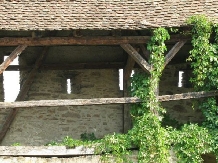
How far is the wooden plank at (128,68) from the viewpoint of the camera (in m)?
9.76

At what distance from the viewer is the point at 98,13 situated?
8250 mm

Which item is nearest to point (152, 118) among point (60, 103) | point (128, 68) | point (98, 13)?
point (60, 103)

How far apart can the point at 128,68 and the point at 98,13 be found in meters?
2.38

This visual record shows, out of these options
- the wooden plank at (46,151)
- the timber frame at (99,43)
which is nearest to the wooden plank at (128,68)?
the timber frame at (99,43)

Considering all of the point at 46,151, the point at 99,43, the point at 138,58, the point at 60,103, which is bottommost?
the point at 46,151

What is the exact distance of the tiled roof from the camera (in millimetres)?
7777

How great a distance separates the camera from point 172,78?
1091cm

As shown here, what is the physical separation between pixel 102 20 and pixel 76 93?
11.3 ft

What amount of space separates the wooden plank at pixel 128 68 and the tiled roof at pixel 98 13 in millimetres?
1590

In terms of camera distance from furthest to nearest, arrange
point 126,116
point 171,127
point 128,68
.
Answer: point 126,116 < point 128,68 < point 171,127

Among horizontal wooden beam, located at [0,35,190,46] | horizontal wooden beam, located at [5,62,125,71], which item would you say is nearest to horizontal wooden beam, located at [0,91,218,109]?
horizontal wooden beam, located at [0,35,190,46]

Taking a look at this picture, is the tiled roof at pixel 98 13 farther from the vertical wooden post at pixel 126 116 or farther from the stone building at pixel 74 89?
the vertical wooden post at pixel 126 116

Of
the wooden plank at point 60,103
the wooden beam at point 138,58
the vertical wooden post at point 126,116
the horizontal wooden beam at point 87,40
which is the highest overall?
the horizontal wooden beam at point 87,40

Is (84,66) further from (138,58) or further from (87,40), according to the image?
(138,58)
